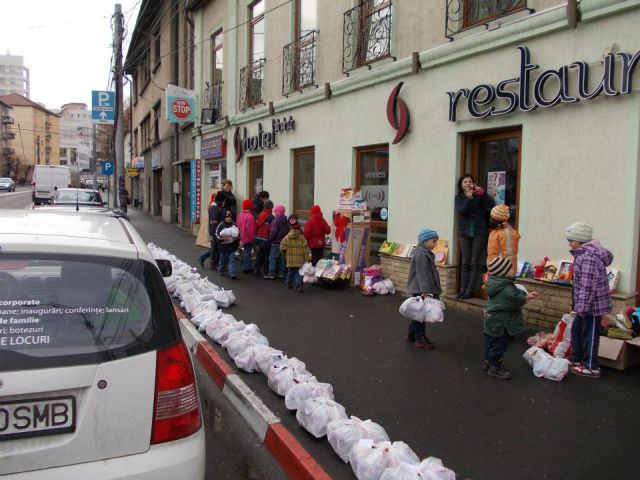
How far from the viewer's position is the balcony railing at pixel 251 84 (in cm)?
1395

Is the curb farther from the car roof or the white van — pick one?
the white van

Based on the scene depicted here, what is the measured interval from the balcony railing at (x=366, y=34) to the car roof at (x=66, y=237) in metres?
7.24

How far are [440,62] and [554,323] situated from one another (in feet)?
13.6

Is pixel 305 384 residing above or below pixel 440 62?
below

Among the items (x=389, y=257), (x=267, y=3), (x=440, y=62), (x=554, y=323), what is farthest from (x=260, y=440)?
(x=267, y=3)

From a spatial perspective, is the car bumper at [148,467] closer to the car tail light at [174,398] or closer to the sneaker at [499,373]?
the car tail light at [174,398]

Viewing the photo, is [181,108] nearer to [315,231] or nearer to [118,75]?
[118,75]

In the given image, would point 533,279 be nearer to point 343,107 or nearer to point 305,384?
point 305,384

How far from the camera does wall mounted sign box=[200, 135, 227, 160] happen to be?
16.3 meters

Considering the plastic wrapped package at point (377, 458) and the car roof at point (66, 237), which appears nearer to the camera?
the car roof at point (66, 237)

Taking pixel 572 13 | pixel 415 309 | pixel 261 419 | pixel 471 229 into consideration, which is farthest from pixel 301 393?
pixel 572 13

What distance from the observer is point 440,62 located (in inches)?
314

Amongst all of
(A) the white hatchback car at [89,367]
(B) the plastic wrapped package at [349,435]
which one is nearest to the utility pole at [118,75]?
(B) the plastic wrapped package at [349,435]

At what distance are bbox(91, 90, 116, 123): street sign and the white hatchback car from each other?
20.2m
